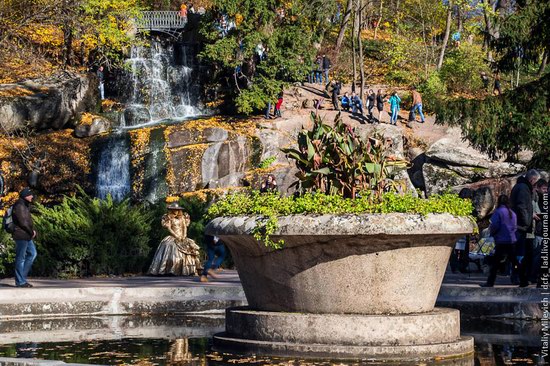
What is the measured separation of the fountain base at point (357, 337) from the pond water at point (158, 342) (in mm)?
249

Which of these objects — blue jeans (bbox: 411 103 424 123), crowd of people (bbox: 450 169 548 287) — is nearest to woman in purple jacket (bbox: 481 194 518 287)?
crowd of people (bbox: 450 169 548 287)

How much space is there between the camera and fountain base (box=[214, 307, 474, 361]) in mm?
8555

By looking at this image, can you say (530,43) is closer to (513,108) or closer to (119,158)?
(513,108)

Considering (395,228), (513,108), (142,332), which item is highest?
(513,108)

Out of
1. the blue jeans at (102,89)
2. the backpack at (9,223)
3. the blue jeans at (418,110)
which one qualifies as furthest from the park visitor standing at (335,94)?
the backpack at (9,223)

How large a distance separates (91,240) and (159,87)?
27.1 metres

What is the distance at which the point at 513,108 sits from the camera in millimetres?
19109

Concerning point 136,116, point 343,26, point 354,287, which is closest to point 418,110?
point 343,26

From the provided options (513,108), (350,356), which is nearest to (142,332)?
(350,356)

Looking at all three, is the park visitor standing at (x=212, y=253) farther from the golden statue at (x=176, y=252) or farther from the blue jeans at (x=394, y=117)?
the blue jeans at (x=394, y=117)

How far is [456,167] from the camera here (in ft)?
127

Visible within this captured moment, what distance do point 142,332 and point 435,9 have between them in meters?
49.0
